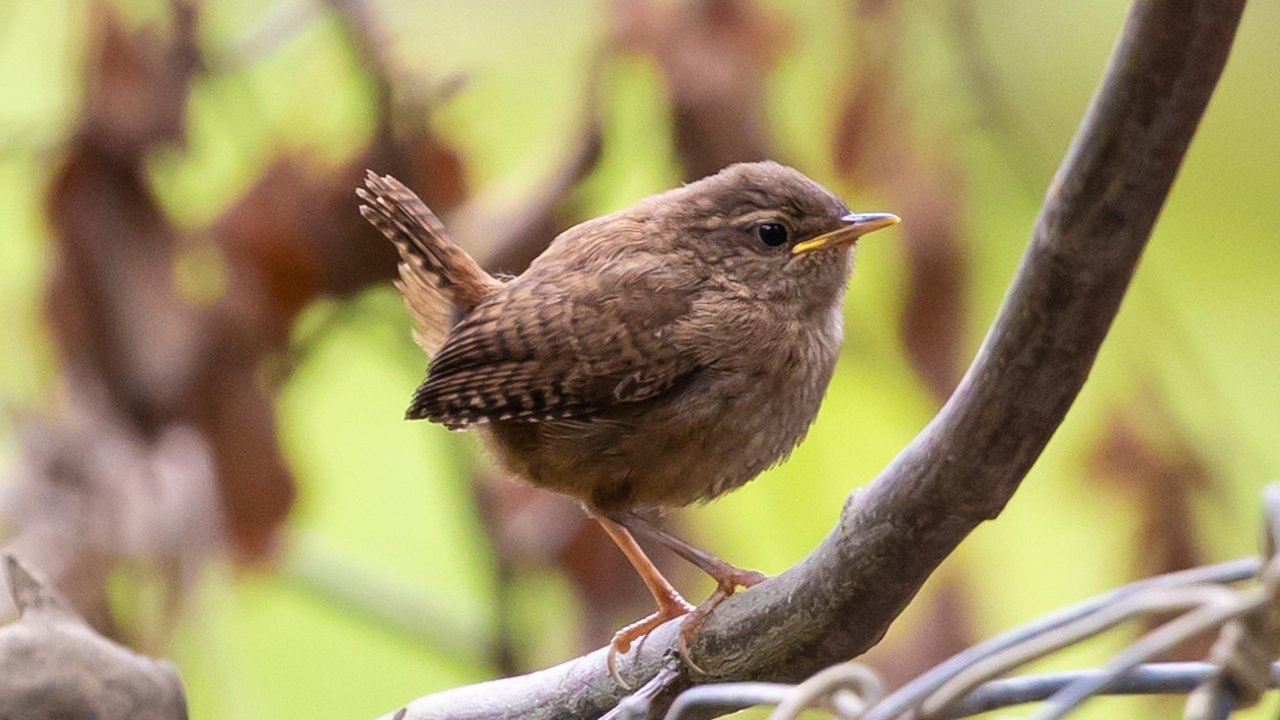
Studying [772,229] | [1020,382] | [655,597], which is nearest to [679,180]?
[772,229]

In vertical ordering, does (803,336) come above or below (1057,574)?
above

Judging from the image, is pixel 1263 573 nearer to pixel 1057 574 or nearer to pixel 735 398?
pixel 735 398

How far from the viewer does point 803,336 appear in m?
2.49

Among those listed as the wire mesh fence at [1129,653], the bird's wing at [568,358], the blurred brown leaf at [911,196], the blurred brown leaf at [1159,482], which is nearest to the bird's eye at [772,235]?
the bird's wing at [568,358]

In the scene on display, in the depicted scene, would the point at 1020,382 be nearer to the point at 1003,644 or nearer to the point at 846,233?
the point at 1003,644

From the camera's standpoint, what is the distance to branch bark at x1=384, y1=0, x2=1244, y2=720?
1.19 meters

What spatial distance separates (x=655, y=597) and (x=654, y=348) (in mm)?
434

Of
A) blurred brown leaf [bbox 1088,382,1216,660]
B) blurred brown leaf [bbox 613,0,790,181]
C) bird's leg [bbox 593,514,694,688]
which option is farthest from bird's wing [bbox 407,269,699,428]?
blurred brown leaf [bbox 1088,382,1216,660]

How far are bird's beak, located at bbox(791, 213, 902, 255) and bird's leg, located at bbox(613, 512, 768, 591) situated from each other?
58 centimetres

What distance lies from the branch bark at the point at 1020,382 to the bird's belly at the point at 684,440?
592 mm

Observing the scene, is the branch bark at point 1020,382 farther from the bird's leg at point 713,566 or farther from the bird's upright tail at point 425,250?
the bird's upright tail at point 425,250

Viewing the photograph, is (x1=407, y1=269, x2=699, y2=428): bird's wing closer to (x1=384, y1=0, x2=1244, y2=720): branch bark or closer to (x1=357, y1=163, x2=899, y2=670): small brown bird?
(x1=357, y1=163, x2=899, y2=670): small brown bird

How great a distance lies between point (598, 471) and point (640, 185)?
10.6 ft

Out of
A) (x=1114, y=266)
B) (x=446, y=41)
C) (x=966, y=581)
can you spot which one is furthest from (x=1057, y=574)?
(x=1114, y=266)
